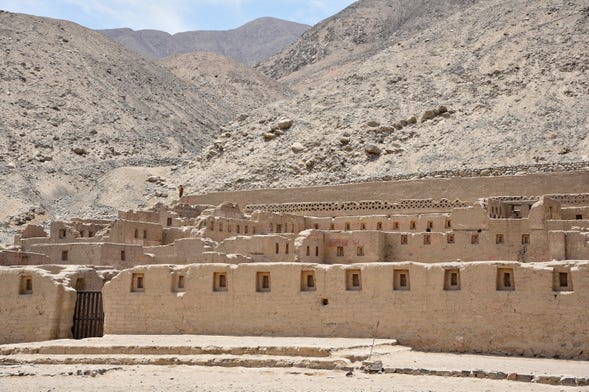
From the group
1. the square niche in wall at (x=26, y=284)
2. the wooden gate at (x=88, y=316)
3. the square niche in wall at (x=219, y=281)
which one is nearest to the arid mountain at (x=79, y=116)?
the square niche in wall at (x=26, y=284)

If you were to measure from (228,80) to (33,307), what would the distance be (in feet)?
325

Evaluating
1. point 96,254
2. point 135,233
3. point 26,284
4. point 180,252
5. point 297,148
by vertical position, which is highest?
point 297,148

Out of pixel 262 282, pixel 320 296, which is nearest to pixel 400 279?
pixel 320 296

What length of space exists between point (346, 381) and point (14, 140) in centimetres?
6105

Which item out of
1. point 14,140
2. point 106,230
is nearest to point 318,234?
point 106,230

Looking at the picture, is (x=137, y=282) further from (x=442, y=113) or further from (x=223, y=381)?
(x=442, y=113)

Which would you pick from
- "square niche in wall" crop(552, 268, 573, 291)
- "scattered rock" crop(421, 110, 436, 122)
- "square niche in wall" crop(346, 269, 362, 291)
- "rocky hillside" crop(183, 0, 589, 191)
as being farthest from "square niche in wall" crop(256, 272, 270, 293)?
"scattered rock" crop(421, 110, 436, 122)

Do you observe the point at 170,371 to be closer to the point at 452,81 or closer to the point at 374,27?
the point at 452,81

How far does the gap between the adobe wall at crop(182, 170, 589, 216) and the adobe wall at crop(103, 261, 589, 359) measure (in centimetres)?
2356

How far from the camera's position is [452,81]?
6431 centimetres

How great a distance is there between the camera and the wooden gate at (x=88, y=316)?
20.1m

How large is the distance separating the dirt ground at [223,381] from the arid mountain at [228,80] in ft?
300

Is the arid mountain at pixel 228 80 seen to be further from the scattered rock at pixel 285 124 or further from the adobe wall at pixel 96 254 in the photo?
the adobe wall at pixel 96 254

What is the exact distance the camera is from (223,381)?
1389 cm
